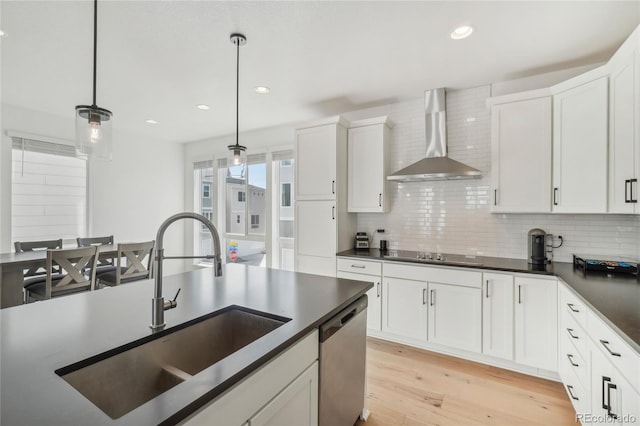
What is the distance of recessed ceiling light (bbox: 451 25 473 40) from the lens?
2.12 metres

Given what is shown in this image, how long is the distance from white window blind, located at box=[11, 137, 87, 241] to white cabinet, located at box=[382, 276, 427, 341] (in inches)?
175

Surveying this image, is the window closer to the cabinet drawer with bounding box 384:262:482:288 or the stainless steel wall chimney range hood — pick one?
the stainless steel wall chimney range hood

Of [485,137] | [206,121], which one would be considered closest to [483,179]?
[485,137]

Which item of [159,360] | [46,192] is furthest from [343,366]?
[46,192]

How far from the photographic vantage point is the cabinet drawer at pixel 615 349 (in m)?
1.12

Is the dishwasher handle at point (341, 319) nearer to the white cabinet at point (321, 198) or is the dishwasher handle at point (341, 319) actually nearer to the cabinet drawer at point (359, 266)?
the cabinet drawer at point (359, 266)

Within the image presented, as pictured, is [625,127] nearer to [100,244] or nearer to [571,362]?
[571,362]

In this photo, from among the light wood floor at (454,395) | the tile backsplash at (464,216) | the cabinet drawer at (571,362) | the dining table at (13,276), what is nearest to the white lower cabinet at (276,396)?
the light wood floor at (454,395)

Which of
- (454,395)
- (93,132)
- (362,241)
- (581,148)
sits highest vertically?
(581,148)

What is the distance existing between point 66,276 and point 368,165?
3.39 meters

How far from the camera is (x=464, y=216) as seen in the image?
3189 mm

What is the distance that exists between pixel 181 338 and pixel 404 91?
3168mm

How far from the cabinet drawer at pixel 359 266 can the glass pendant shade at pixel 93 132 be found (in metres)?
2.43

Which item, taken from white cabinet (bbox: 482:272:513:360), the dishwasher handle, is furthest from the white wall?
white cabinet (bbox: 482:272:513:360)
